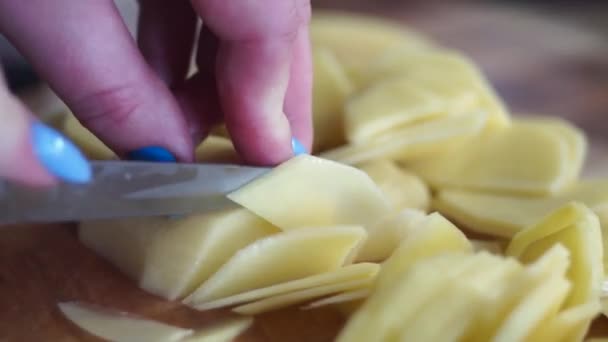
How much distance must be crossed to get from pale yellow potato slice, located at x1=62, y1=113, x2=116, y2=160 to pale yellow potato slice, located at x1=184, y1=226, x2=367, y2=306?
239mm

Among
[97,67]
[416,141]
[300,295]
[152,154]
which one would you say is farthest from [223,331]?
[416,141]

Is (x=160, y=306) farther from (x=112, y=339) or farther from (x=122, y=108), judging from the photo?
(x=122, y=108)

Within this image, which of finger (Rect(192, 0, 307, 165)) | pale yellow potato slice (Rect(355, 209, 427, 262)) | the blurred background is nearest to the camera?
finger (Rect(192, 0, 307, 165))

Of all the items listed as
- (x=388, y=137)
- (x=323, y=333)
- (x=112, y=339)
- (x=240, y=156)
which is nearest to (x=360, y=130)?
(x=388, y=137)

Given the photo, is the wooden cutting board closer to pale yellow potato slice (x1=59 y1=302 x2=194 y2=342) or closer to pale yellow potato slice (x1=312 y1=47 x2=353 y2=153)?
pale yellow potato slice (x1=59 y1=302 x2=194 y2=342)

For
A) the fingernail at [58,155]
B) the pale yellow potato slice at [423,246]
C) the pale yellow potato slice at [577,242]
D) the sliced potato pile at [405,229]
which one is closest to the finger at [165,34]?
the sliced potato pile at [405,229]

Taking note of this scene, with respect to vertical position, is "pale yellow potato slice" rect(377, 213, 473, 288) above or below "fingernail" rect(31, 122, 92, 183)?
below

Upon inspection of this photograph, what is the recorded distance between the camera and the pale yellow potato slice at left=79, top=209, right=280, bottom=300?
36.8 inches

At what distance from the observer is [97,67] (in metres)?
0.85

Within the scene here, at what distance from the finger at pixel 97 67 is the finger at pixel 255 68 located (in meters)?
0.08

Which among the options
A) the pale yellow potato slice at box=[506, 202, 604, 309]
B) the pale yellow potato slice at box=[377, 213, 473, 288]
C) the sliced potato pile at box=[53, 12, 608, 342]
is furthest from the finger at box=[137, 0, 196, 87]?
the pale yellow potato slice at box=[506, 202, 604, 309]

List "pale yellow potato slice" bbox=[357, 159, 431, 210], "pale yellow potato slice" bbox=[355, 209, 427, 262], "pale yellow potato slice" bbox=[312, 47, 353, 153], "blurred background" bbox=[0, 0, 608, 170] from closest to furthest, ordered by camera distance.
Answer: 1. "pale yellow potato slice" bbox=[355, 209, 427, 262]
2. "pale yellow potato slice" bbox=[357, 159, 431, 210]
3. "pale yellow potato slice" bbox=[312, 47, 353, 153]
4. "blurred background" bbox=[0, 0, 608, 170]

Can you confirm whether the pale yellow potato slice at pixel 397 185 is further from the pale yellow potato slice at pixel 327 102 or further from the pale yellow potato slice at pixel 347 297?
the pale yellow potato slice at pixel 347 297

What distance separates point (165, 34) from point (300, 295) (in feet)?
1.56
